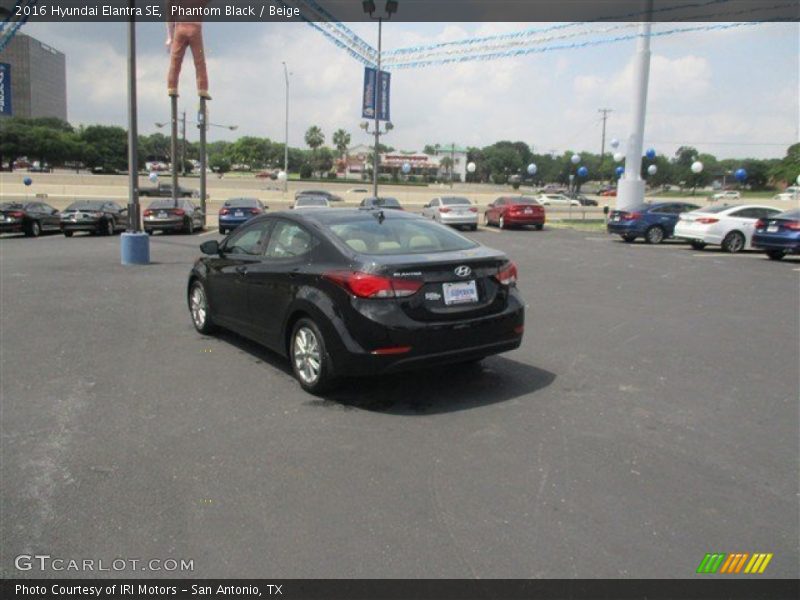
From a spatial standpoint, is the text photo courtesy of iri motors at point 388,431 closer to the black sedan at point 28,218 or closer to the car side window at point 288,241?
the car side window at point 288,241

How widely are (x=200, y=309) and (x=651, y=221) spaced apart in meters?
18.6

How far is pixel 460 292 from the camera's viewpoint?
5289 millimetres

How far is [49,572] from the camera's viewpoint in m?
3.04

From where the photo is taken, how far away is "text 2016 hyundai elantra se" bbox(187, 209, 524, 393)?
199 inches

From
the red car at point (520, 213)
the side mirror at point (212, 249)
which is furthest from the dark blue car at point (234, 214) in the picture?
the side mirror at point (212, 249)

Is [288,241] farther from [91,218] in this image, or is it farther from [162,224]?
[91,218]

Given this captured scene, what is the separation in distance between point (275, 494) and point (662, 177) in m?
120

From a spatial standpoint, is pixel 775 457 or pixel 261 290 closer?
pixel 775 457

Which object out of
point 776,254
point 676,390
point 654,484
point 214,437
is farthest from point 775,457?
point 776,254

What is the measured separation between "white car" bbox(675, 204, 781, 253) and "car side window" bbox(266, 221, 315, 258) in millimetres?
16771

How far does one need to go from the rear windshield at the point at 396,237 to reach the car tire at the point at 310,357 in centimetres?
79

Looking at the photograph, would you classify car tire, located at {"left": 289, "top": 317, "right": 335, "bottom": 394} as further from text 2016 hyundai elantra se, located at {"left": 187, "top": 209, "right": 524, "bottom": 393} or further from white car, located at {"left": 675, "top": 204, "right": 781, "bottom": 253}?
white car, located at {"left": 675, "top": 204, "right": 781, "bottom": 253}

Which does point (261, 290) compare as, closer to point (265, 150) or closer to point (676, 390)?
point (676, 390)

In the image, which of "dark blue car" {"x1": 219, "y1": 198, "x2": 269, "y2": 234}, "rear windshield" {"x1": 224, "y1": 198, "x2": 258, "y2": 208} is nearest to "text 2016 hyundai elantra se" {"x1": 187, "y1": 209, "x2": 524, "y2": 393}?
"dark blue car" {"x1": 219, "y1": 198, "x2": 269, "y2": 234}
